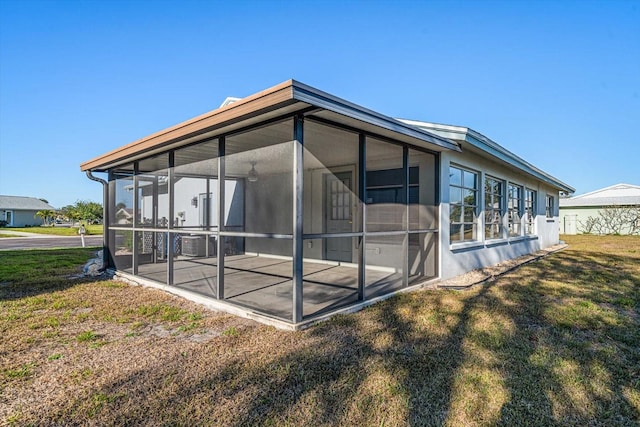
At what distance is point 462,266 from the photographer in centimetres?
661

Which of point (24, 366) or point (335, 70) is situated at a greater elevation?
point (335, 70)

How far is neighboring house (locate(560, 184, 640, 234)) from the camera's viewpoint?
1928 cm

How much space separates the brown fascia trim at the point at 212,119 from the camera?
291 cm

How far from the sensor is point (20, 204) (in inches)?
1480

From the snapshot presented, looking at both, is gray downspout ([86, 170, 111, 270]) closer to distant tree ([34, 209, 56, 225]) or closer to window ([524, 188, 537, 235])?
window ([524, 188, 537, 235])

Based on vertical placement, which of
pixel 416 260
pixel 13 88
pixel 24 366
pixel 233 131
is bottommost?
pixel 24 366

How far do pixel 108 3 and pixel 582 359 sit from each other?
10.1 meters

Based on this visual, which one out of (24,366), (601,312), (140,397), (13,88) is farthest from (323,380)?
(13,88)

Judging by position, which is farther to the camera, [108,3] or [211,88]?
[211,88]

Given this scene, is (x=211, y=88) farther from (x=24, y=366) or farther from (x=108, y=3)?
(x=24, y=366)

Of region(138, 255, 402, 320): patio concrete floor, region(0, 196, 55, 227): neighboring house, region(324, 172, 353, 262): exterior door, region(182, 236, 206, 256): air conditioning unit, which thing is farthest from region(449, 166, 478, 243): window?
region(0, 196, 55, 227): neighboring house

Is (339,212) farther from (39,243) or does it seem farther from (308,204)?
(39,243)

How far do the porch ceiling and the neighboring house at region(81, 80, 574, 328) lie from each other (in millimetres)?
16

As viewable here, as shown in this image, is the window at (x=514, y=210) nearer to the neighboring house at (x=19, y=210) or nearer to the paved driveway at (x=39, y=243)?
the paved driveway at (x=39, y=243)
